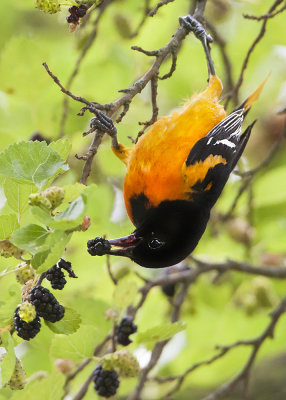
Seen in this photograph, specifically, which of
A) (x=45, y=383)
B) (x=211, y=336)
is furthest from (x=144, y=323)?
(x=45, y=383)

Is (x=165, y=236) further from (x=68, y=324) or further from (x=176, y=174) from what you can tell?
(x=68, y=324)

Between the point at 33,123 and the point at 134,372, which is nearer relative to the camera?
the point at 134,372

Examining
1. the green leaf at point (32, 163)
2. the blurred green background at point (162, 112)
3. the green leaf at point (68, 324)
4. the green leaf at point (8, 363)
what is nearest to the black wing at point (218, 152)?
the blurred green background at point (162, 112)

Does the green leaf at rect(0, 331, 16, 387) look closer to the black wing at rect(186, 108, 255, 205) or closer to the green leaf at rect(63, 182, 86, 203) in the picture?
the green leaf at rect(63, 182, 86, 203)

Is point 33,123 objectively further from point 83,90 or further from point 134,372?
point 134,372

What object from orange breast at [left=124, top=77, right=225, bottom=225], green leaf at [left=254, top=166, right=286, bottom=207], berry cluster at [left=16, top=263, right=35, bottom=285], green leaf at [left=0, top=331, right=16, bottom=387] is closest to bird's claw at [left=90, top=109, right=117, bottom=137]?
orange breast at [left=124, top=77, right=225, bottom=225]

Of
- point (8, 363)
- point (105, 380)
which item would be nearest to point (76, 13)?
point (8, 363)

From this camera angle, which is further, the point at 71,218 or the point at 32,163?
the point at 32,163
